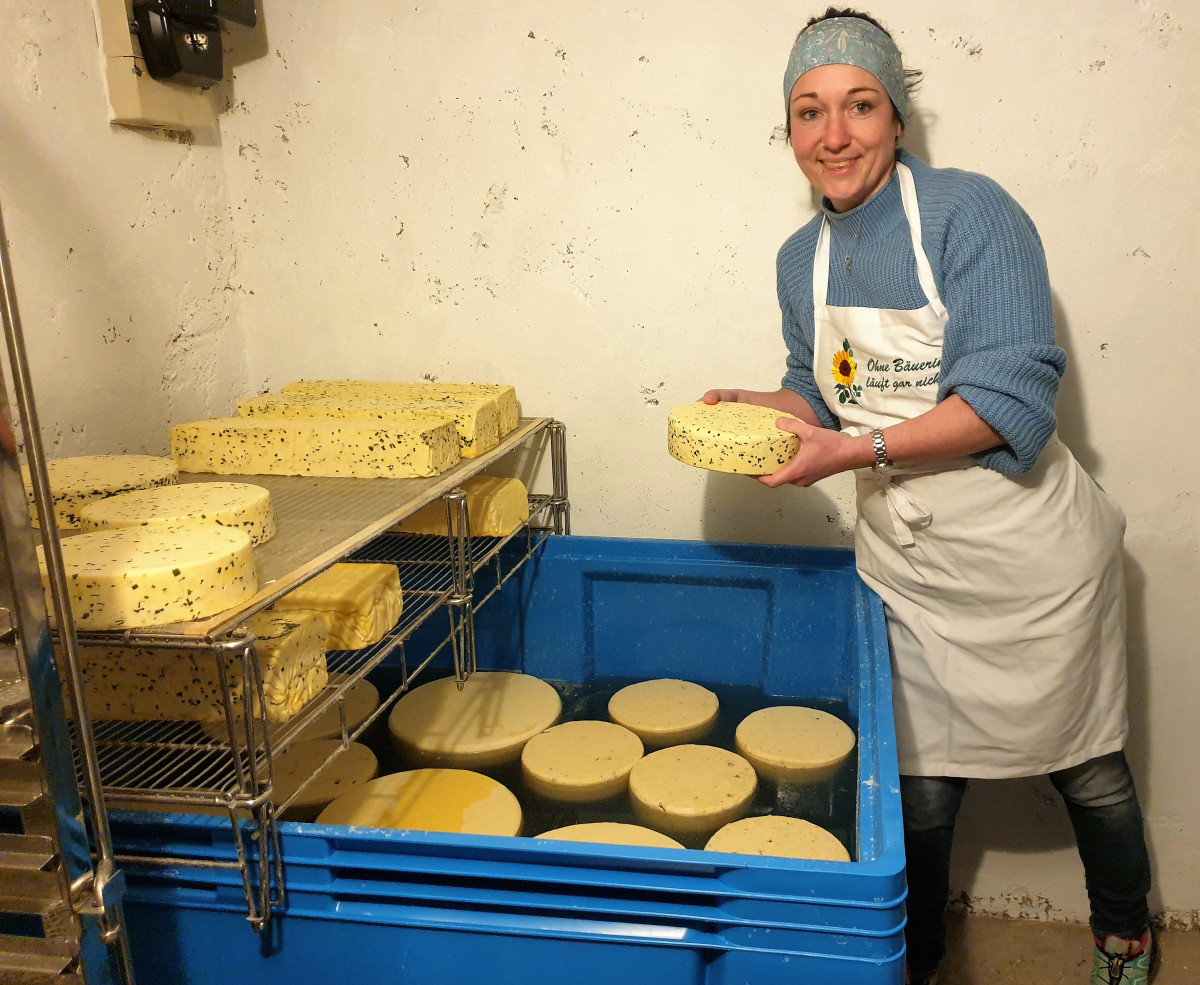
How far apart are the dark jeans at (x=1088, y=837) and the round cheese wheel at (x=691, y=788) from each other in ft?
1.01

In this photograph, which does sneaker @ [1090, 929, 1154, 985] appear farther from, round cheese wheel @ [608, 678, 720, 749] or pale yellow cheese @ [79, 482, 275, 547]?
pale yellow cheese @ [79, 482, 275, 547]

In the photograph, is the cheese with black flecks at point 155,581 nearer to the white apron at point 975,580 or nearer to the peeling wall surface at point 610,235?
the peeling wall surface at point 610,235

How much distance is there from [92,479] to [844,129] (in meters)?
1.15

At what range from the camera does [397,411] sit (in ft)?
4.61

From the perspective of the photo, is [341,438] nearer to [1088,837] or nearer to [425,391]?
[425,391]

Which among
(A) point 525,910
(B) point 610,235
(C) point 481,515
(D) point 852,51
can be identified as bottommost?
(A) point 525,910

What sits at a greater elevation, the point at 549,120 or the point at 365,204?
the point at 549,120

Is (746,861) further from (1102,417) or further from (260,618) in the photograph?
(1102,417)

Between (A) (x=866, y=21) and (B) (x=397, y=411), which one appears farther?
(B) (x=397, y=411)

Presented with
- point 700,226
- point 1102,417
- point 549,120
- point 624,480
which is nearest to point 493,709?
point 624,480

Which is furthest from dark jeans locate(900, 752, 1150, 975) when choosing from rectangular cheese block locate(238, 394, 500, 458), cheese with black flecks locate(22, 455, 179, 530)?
cheese with black flecks locate(22, 455, 179, 530)

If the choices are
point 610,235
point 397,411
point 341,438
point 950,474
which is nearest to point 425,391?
point 397,411

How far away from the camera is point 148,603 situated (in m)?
0.75

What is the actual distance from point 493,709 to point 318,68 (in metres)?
1.29
